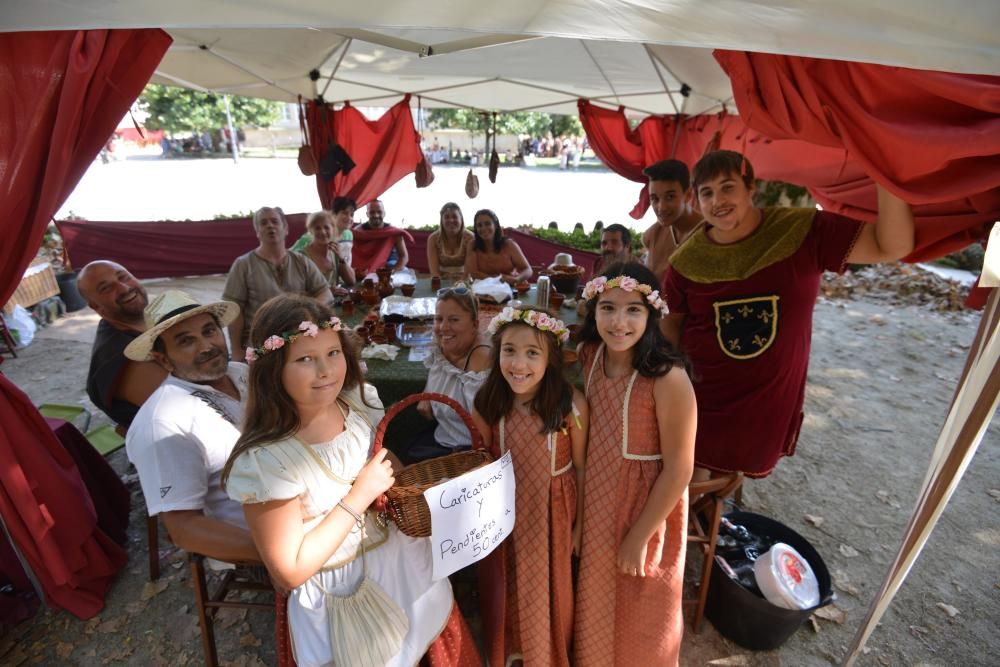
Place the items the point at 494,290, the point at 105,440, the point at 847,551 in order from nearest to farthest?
the point at 847,551
the point at 105,440
the point at 494,290

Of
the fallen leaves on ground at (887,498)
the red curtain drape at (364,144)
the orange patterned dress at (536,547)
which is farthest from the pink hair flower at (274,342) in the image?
the red curtain drape at (364,144)

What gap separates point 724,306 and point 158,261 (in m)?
9.78

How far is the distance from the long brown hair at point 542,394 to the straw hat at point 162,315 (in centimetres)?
134

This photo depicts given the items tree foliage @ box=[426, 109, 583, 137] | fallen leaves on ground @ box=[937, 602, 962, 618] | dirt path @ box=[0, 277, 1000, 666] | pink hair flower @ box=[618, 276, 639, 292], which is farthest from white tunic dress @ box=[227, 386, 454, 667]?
tree foliage @ box=[426, 109, 583, 137]

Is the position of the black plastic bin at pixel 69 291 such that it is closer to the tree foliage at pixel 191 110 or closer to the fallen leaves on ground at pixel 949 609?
the fallen leaves on ground at pixel 949 609

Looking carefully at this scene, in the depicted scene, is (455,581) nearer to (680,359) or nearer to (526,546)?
(526,546)

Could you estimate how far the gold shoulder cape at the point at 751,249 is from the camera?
2129 millimetres

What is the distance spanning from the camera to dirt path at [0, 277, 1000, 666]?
243 centimetres

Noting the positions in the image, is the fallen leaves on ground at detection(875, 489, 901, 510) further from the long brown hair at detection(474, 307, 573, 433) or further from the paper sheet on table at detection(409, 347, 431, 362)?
the paper sheet on table at detection(409, 347, 431, 362)

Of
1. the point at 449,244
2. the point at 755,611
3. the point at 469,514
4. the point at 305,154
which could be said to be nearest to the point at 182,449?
the point at 469,514

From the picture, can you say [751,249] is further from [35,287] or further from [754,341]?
[35,287]

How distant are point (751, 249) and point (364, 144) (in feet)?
21.6

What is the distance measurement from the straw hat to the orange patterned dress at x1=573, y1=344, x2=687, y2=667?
1.76 metres

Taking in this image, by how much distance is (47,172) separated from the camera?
6.57 ft
